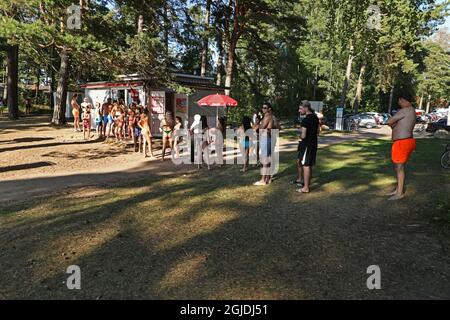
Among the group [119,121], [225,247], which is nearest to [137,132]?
[119,121]

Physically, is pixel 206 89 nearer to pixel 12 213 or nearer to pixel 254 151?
pixel 254 151

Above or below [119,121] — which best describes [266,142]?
below

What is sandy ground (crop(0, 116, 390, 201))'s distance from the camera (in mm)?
9398

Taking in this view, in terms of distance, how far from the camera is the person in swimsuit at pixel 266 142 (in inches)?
346

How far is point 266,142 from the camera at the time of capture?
8.97 metres

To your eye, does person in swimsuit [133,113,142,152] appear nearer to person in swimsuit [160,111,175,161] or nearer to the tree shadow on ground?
person in swimsuit [160,111,175,161]

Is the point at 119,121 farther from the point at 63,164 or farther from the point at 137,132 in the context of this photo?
the point at 63,164

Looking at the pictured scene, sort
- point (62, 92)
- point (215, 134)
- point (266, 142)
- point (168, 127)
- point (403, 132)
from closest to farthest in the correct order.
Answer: point (403, 132), point (266, 142), point (215, 134), point (168, 127), point (62, 92)

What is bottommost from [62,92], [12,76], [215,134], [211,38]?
[215,134]

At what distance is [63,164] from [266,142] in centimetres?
676

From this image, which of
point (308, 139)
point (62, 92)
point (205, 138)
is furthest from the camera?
point (62, 92)

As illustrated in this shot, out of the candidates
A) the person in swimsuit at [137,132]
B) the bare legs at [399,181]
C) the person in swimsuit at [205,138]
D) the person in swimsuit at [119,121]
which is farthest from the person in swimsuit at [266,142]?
the person in swimsuit at [119,121]
